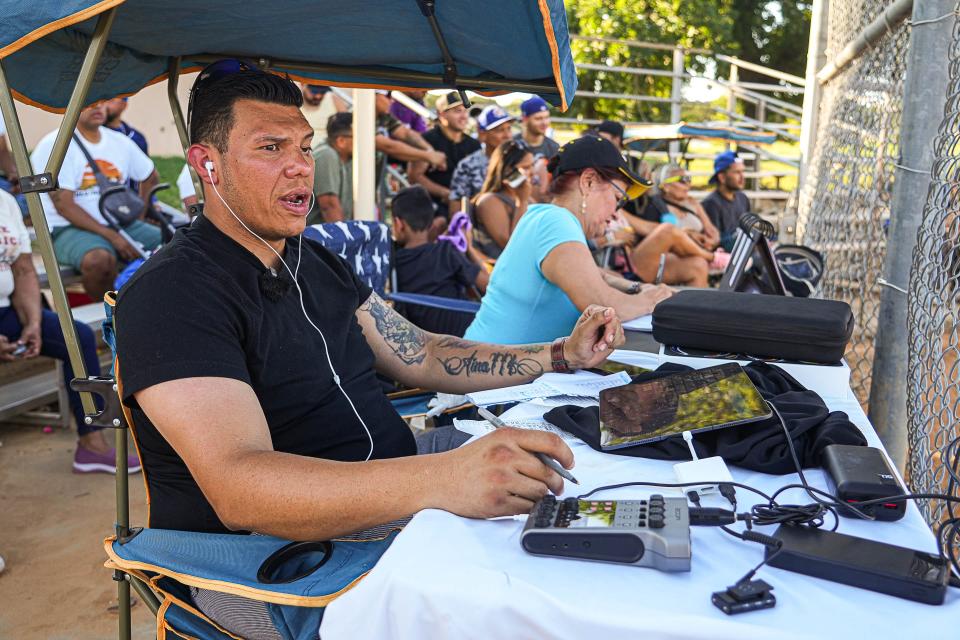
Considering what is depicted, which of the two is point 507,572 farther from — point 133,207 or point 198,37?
point 133,207

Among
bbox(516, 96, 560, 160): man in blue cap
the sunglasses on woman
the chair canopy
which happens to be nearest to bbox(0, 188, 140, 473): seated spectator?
the chair canopy

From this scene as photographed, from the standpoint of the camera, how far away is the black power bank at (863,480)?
1328 millimetres

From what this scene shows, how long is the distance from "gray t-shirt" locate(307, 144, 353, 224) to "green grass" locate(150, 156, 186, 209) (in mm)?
5973

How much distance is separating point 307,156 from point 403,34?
0.58 m

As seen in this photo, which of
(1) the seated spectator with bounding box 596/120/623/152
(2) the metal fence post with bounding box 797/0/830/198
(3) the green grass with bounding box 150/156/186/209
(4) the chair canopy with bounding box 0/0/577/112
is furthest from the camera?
(3) the green grass with bounding box 150/156/186/209

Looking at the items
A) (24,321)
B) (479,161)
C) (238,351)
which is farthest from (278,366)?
(479,161)

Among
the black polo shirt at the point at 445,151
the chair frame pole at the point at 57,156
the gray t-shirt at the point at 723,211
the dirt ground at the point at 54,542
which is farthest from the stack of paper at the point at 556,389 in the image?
the gray t-shirt at the point at 723,211

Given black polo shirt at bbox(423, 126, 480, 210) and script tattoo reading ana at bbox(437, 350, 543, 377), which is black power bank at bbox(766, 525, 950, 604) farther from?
black polo shirt at bbox(423, 126, 480, 210)

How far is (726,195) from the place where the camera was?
29.5ft

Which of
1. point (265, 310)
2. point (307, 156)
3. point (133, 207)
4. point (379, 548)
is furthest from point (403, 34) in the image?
point (133, 207)

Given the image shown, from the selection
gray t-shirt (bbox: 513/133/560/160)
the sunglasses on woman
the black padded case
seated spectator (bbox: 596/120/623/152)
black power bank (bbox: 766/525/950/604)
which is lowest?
black power bank (bbox: 766/525/950/604)

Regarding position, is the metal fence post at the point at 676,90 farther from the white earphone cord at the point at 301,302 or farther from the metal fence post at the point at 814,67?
the white earphone cord at the point at 301,302

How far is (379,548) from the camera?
1673 mm

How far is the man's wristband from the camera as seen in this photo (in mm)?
2410
